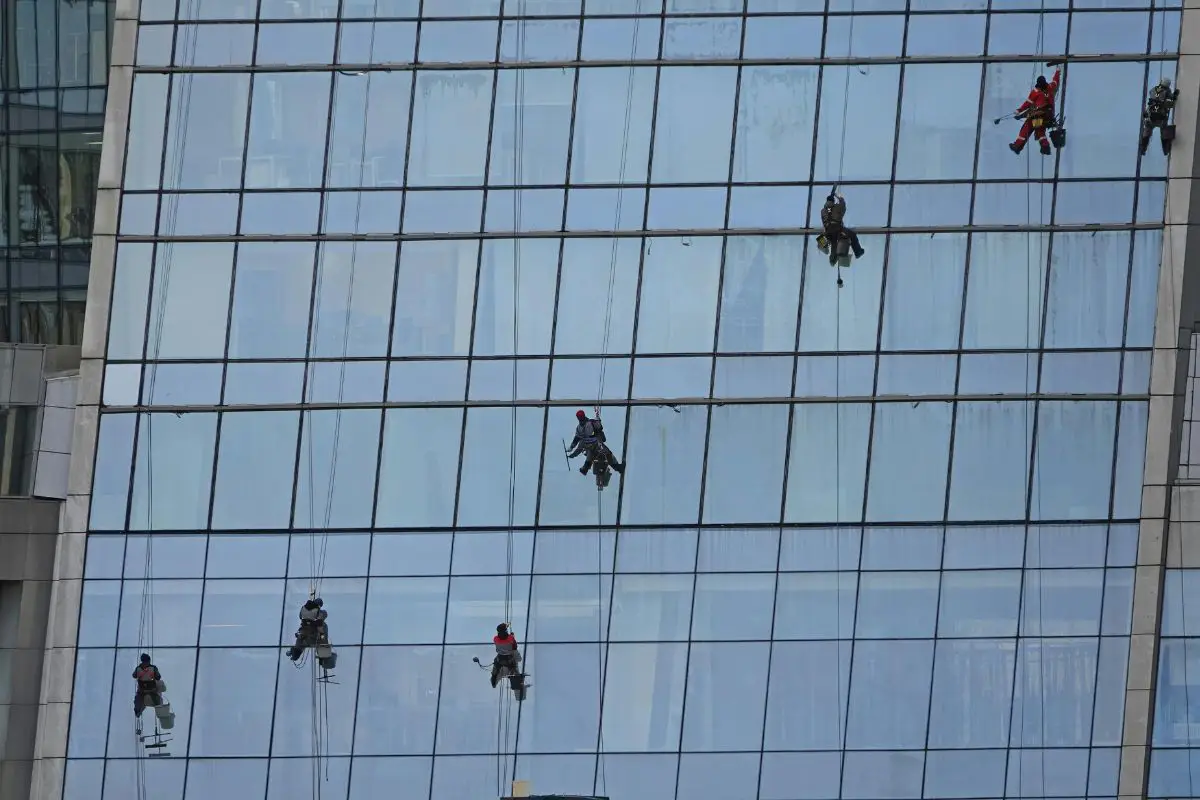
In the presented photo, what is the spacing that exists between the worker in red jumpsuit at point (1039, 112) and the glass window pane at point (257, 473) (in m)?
12.7

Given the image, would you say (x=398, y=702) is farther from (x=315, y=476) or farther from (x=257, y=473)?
(x=257, y=473)

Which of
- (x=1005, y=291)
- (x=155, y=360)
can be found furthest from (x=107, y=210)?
(x=1005, y=291)

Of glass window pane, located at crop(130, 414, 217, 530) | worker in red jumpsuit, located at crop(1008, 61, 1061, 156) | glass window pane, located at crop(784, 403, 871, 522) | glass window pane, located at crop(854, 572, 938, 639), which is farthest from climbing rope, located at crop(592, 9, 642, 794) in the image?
glass window pane, located at crop(130, 414, 217, 530)

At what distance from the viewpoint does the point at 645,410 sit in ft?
123

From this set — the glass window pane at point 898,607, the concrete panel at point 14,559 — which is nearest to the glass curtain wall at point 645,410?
the glass window pane at point 898,607

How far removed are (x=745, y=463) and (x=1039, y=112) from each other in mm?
7358

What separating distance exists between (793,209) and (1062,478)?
6.21 meters

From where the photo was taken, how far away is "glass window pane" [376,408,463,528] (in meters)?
37.5

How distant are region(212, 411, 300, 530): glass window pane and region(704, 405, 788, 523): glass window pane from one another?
693cm

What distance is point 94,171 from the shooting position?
129 ft

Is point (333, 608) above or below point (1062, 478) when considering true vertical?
below

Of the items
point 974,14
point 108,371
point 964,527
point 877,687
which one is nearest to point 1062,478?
point 964,527

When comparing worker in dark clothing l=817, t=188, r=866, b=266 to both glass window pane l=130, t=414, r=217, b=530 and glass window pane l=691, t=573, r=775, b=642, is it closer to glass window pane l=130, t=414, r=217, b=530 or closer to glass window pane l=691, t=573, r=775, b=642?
glass window pane l=691, t=573, r=775, b=642

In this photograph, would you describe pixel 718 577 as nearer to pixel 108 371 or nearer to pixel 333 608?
pixel 333 608
